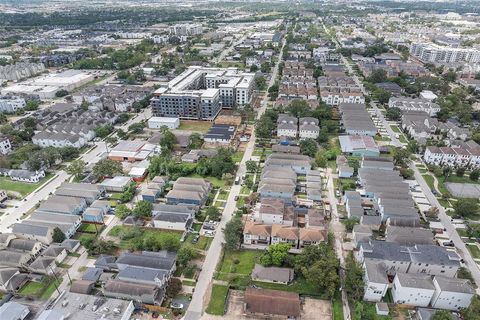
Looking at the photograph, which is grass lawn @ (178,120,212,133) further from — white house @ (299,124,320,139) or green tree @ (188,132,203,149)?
white house @ (299,124,320,139)

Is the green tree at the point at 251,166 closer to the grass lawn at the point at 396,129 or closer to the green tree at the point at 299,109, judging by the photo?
the green tree at the point at 299,109

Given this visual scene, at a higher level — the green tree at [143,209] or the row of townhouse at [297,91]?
the row of townhouse at [297,91]

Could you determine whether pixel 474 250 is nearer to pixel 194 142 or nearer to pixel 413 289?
pixel 413 289

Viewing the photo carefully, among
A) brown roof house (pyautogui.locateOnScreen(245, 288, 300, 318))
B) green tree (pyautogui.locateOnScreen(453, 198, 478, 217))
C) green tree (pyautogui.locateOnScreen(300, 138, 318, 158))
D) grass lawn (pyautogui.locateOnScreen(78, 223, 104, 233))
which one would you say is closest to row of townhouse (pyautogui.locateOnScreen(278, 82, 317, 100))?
green tree (pyautogui.locateOnScreen(300, 138, 318, 158))

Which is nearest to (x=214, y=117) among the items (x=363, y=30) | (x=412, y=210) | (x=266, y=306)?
(x=412, y=210)

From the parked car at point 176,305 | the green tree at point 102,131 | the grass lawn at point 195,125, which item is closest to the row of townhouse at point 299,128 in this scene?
the grass lawn at point 195,125

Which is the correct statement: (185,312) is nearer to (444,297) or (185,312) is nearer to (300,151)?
(444,297)
